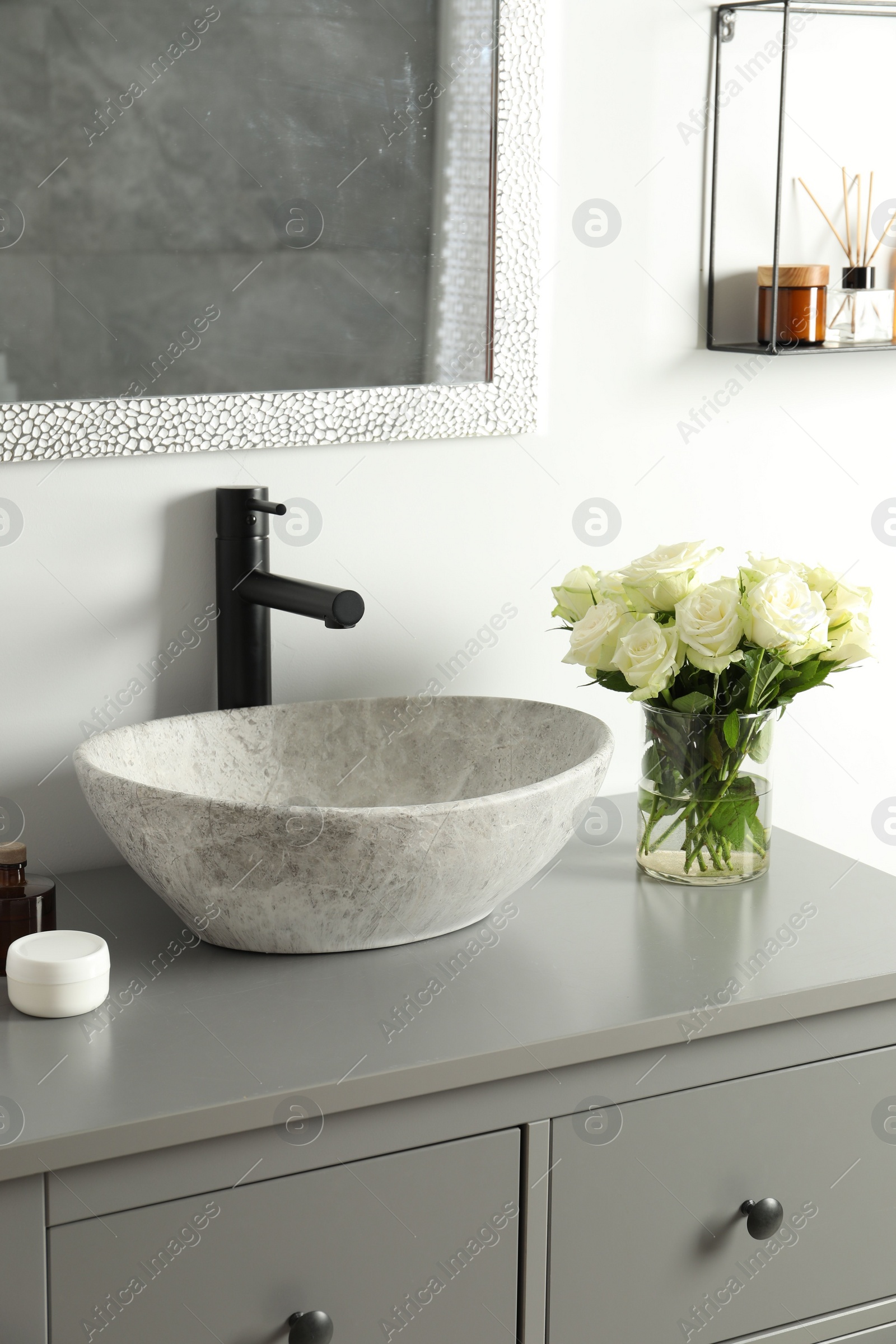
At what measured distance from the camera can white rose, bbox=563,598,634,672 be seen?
1.11 metres

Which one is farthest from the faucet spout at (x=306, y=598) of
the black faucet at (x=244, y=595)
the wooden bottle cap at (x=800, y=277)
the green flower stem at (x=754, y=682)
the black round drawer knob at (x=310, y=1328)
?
the wooden bottle cap at (x=800, y=277)

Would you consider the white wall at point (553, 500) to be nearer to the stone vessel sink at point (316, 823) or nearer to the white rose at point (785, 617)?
the stone vessel sink at point (316, 823)

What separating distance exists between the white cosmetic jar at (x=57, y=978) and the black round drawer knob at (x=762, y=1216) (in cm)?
48

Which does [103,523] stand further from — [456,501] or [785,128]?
[785,128]

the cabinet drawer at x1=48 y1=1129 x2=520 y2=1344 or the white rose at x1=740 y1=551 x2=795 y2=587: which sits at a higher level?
the white rose at x1=740 y1=551 x2=795 y2=587

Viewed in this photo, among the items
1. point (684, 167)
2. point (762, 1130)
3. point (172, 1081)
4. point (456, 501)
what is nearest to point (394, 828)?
point (172, 1081)

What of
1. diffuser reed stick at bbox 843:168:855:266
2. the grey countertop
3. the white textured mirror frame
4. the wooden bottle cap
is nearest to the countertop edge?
the grey countertop

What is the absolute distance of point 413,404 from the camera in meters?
1.25

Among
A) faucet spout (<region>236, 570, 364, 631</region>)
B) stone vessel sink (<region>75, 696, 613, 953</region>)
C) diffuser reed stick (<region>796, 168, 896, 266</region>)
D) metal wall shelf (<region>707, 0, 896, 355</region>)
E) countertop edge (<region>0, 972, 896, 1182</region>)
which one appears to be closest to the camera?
countertop edge (<region>0, 972, 896, 1182</region>)

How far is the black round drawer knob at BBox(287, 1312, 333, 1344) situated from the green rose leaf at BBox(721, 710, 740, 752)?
54 cm

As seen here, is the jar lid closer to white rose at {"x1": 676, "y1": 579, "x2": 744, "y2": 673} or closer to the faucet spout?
the faucet spout

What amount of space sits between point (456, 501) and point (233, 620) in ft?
0.86

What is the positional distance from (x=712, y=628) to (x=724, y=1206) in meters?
0.42

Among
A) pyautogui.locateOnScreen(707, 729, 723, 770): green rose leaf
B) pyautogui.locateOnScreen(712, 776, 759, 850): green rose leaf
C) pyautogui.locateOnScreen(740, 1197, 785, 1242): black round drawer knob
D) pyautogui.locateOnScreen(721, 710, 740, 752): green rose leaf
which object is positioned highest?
pyautogui.locateOnScreen(721, 710, 740, 752): green rose leaf
